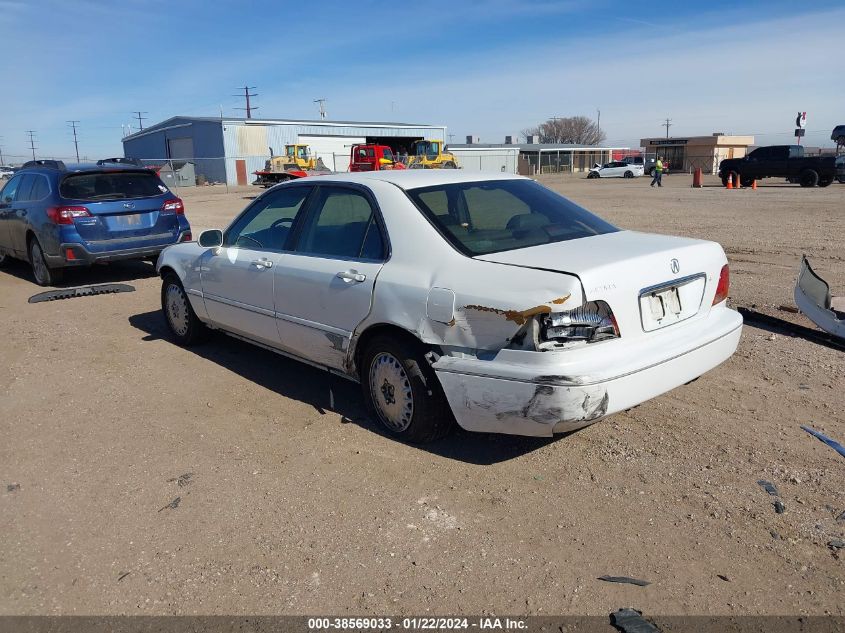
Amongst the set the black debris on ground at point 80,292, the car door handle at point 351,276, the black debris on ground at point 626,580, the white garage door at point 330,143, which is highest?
the white garage door at point 330,143

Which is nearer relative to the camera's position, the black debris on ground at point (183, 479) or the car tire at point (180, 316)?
the black debris on ground at point (183, 479)

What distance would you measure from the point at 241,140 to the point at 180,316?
4952 cm

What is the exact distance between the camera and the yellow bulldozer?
1388 inches

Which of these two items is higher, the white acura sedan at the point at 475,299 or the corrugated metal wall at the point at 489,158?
the corrugated metal wall at the point at 489,158

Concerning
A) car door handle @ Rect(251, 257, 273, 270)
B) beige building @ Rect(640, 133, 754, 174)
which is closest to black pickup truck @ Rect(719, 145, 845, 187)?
beige building @ Rect(640, 133, 754, 174)

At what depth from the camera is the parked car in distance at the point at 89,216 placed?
29.3ft

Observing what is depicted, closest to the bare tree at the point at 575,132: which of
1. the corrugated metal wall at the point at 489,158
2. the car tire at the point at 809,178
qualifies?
the corrugated metal wall at the point at 489,158

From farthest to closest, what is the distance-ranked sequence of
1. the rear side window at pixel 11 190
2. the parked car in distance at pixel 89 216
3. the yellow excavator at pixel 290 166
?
the yellow excavator at pixel 290 166, the rear side window at pixel 11 190, the parked car in distance at pixel 89 216

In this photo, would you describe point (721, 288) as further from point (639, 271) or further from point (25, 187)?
point (25, 187)

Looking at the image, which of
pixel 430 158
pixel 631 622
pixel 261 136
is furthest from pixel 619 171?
pixel 631 622

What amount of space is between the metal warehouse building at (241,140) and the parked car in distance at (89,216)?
37.5 m

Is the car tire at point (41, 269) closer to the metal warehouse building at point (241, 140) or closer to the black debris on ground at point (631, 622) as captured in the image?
the black debris on ground at point (631, 622)

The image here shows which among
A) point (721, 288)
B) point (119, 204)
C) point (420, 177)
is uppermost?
point (420, 177)

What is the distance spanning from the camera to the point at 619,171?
55.5 meters
